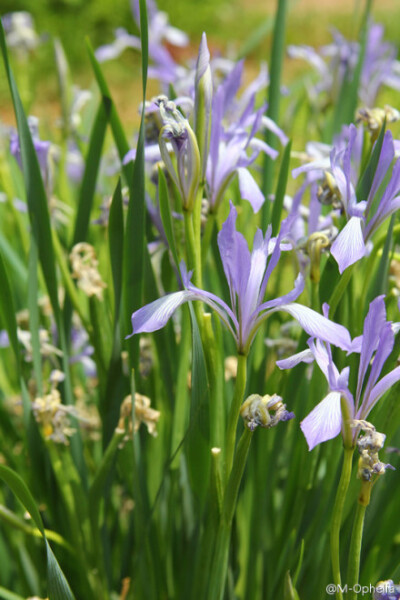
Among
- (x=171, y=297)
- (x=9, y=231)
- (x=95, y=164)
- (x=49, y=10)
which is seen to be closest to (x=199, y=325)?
(x=171, y=297)

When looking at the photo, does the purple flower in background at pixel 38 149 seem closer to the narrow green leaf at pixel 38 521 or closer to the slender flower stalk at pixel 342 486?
the narrow green leaf at pixel 38 521

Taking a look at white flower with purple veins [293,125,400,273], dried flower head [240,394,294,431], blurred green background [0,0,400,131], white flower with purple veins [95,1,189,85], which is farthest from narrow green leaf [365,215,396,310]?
blurred green background [0,0,400,131]

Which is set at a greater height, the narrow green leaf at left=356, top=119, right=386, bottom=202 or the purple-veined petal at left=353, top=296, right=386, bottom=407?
the narrow green leaf at left=356, top=119, right=386, bottom=202

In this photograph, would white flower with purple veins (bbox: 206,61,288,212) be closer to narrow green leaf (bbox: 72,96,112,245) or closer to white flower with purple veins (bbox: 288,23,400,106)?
narrow green leaf (bbox: 72,96,112,245)

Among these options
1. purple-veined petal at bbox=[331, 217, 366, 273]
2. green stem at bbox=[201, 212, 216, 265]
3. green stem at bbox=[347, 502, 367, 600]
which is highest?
green stem at bbox=[201, 212, 216, 265]

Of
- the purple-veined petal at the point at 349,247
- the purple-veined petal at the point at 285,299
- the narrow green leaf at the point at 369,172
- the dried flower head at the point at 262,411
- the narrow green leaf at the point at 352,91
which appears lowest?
the dried flower head at the point at 262,411

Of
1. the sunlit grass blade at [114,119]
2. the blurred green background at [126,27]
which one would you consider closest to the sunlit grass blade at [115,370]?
the sunlit grass blade at [114,119]

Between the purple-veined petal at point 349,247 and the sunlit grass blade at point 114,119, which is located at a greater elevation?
the sunlit grass blade at point 114,119
